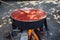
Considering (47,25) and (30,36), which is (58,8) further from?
(30,36)

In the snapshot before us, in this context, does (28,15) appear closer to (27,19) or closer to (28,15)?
(28,15)

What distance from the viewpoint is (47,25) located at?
2.58 meters

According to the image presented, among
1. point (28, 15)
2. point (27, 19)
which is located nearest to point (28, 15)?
point (28, 15)

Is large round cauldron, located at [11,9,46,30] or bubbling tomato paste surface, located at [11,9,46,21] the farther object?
bubbling tomato paste surface, located at [11,9,46,21]

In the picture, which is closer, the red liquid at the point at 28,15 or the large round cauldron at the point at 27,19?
the large round cauldron at the point at 27,19

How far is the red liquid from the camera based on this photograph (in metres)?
2.02

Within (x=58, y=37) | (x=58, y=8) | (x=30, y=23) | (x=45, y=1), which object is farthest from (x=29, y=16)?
(x=45, y=1)

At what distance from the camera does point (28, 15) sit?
209 centimetres

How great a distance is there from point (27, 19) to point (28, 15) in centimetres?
13

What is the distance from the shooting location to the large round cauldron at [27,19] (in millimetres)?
1916

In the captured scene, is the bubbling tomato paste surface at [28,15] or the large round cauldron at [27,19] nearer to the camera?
the large round cauldron at [27,19]

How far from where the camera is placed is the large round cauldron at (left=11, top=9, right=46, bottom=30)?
1.92 metres

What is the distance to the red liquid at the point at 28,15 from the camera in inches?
79.7

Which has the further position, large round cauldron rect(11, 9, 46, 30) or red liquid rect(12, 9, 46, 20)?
red liquid rect(12, 9, 46, 20)
